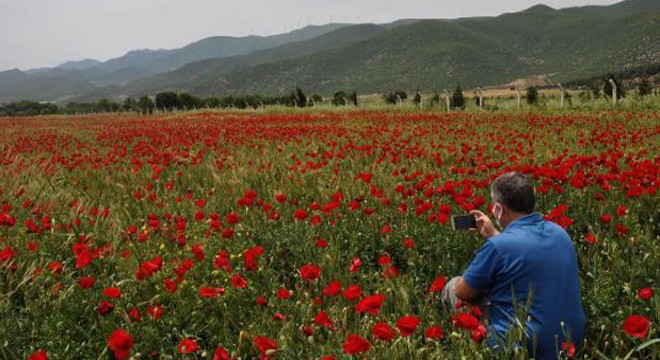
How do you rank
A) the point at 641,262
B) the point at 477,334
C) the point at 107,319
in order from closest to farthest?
the point at 477,334 < the point at 107,319 < the point at 641,262

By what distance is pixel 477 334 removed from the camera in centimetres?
215

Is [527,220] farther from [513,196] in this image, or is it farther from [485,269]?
A: [485,269]

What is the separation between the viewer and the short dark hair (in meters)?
2.84

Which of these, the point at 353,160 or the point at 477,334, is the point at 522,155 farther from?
the point at 477,334

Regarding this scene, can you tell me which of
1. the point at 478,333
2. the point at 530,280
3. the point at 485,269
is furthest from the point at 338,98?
the point at 478,333

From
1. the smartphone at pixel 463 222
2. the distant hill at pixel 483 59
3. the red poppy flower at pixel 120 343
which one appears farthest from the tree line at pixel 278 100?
the distant hill at pixel 483 59

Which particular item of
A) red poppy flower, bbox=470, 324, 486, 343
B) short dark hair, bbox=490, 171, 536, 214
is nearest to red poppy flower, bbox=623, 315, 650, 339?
red poppy flower, bbox=470, 324, 486, 343

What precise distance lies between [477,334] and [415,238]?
1.83 meters

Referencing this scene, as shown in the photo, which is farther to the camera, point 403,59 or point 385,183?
point 403,59

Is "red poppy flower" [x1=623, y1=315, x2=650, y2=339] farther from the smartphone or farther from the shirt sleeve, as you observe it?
the smartphone

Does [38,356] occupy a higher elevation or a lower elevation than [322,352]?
higher

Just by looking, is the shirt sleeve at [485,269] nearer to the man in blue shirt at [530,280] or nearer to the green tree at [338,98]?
the man in blue shirt at [530,280]

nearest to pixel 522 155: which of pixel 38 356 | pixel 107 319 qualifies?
pixel 107 319

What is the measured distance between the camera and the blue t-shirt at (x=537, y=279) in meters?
2.55
